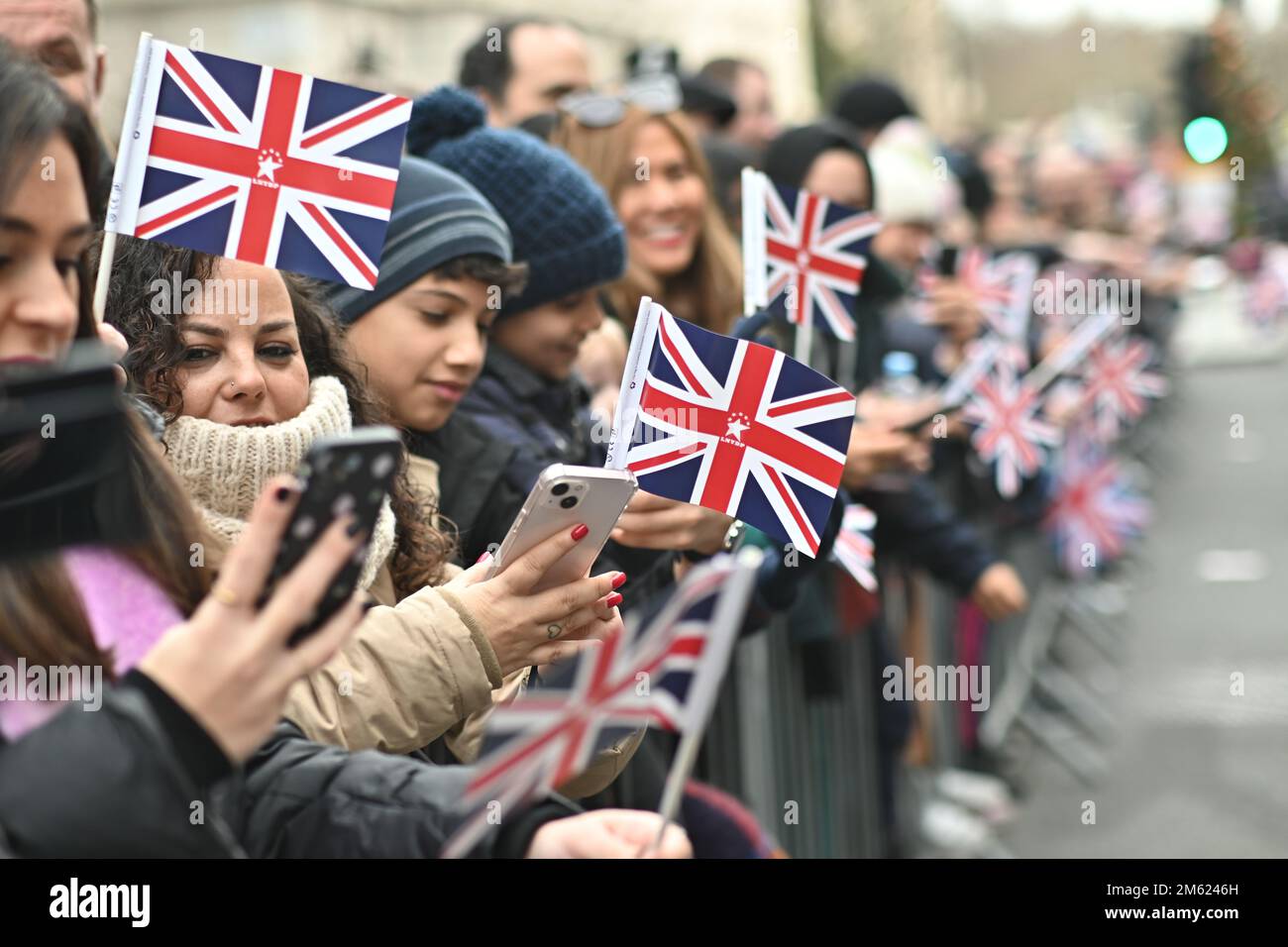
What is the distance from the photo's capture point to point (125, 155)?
2.62 metres

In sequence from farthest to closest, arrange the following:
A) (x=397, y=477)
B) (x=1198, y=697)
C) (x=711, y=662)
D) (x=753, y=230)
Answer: (x=1198, y=697) → (x=753, y=230) → (x=397, y=477) → (x=711, y=662)

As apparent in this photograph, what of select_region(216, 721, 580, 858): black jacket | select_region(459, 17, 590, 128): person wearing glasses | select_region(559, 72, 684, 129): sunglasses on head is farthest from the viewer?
select_region(459, 17, 590, 128): person wearing glasses

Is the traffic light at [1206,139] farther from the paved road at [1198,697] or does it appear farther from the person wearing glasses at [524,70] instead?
the person wearing glasses at [524,70]

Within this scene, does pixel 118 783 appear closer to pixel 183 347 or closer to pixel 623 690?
pixel 623 690

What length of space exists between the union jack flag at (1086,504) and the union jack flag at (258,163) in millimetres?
5548

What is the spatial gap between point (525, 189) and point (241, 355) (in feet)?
3.91

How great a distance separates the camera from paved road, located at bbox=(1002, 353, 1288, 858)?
746cm

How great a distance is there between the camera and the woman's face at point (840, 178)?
19.1 ft

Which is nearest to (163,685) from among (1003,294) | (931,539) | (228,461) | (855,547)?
(228,461)

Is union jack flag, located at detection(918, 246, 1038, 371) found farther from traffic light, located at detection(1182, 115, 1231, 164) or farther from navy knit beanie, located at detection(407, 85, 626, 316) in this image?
traffic light, located at detection(1182, 115, 1231, 164)

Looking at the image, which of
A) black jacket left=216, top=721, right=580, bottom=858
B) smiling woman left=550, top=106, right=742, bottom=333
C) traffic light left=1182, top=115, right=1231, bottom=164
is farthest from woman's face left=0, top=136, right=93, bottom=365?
traffic light left=1182, top=115, right=1231, bottom=164

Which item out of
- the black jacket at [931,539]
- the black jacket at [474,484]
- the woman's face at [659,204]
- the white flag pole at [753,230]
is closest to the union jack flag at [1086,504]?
the black jacket at [931,539]

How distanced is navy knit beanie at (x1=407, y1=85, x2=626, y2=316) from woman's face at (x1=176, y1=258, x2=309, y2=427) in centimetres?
95
